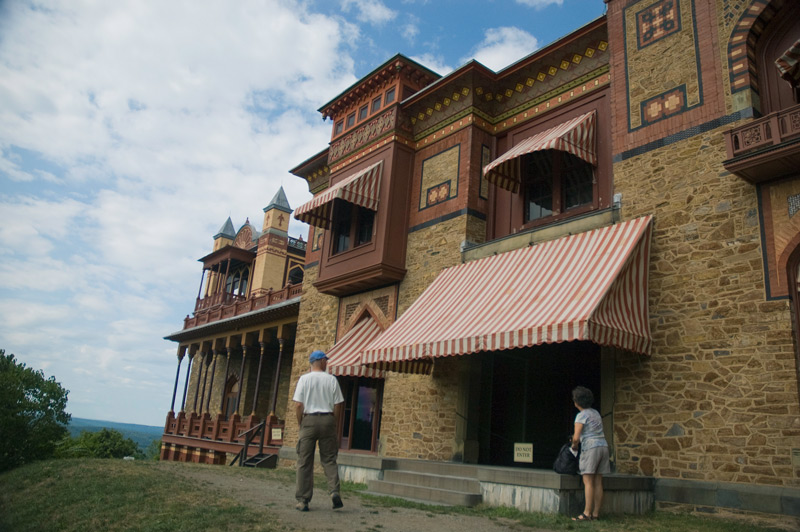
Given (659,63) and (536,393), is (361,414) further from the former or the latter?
(659,63)

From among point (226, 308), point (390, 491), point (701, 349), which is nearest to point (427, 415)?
point (390, 491)

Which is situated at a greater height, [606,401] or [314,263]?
[314,263]

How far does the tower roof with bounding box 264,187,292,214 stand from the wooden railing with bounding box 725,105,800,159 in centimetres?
2711

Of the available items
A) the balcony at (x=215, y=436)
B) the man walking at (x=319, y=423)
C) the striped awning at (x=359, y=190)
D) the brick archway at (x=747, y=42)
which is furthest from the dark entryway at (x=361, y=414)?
the brick archway at (x=747, y=42)

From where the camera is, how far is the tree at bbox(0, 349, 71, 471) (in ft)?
47.0

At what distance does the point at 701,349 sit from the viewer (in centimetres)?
897

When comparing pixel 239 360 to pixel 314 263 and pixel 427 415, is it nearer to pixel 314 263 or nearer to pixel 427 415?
pixel 314 263

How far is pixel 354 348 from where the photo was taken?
15.1m

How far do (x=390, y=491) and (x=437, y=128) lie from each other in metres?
9.11

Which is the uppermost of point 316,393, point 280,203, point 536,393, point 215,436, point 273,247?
A: point 280,203

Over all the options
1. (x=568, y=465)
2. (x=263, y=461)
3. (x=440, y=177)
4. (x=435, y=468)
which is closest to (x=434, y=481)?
(x=435, y=468)

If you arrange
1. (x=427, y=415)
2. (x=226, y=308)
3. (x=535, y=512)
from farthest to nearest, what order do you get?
1. (x=226, y=308)
2. (x=427, y=415)
3. (x=535, y=512)

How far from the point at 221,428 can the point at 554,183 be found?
619 inches

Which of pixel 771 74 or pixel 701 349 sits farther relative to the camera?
pixel 771 74
